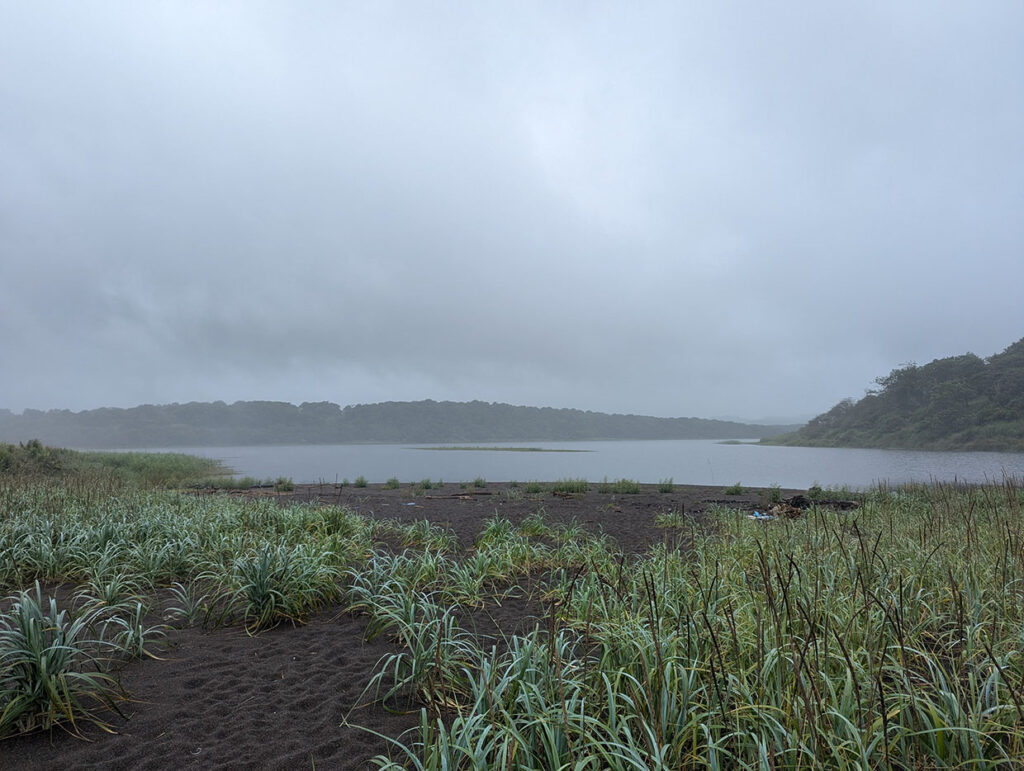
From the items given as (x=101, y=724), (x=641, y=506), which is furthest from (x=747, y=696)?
(x=641, y=506)

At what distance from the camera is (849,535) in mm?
6328

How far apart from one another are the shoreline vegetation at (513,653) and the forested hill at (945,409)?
65170 mm

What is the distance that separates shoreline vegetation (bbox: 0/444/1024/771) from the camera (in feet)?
6.97

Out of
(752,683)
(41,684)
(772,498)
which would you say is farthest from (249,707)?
(772,498)

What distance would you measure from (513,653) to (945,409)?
80297 millimetres

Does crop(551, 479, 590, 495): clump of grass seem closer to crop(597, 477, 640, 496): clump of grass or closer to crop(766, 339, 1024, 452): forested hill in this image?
crop(597, 477, 640, 496): clump of grass

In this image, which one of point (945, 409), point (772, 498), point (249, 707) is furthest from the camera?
point (945, 409)

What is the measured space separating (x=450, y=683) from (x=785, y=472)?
116 feet

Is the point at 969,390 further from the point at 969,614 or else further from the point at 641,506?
the point at 969,614

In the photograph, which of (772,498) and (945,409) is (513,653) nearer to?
(772,498)

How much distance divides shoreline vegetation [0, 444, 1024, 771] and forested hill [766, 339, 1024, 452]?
65170 mm

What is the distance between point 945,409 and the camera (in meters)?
63.4

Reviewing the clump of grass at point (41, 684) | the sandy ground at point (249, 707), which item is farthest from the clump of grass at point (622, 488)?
the clump of grass at point (41, 684)

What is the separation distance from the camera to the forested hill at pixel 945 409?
186 feet
